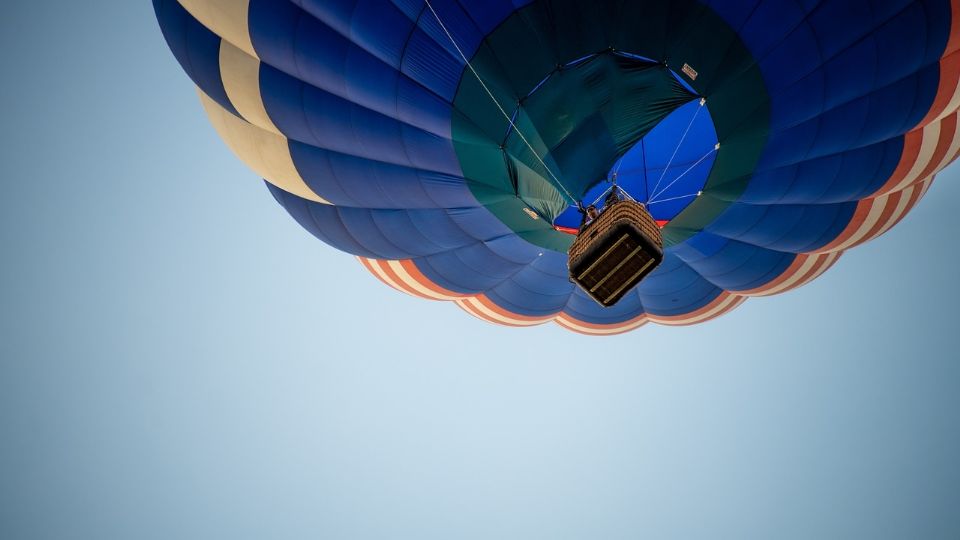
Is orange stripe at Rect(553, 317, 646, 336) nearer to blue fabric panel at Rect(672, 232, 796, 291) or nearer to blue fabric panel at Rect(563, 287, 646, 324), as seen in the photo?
blue fabric panel at Rect(563, 287, 646, 324)

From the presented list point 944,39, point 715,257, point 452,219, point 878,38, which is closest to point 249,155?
point 452,219

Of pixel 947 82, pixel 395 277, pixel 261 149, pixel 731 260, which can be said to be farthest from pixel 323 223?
pixel 947 82

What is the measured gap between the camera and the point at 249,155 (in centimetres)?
472

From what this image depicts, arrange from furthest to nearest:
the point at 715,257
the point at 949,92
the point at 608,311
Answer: the point at 608,311, the point at 715,257, the point at 949,92

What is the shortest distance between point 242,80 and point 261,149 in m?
0.57

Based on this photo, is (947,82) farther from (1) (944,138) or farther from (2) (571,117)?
(2) (571,117)

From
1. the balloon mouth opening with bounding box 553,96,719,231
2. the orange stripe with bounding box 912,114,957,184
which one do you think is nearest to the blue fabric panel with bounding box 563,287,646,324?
the balloon mouth opening with bounding box 553,96,719,231

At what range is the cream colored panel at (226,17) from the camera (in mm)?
3746

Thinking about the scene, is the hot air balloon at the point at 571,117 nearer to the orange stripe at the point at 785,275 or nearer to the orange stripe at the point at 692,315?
the orange stripe at the point at 785,275

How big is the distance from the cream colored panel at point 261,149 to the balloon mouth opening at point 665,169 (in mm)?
1861

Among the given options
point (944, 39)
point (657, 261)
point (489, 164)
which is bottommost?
point (657, 261)

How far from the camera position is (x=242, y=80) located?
13.7ft

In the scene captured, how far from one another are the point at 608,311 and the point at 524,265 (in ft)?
3.43

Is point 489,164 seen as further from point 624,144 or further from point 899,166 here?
point 899,166
